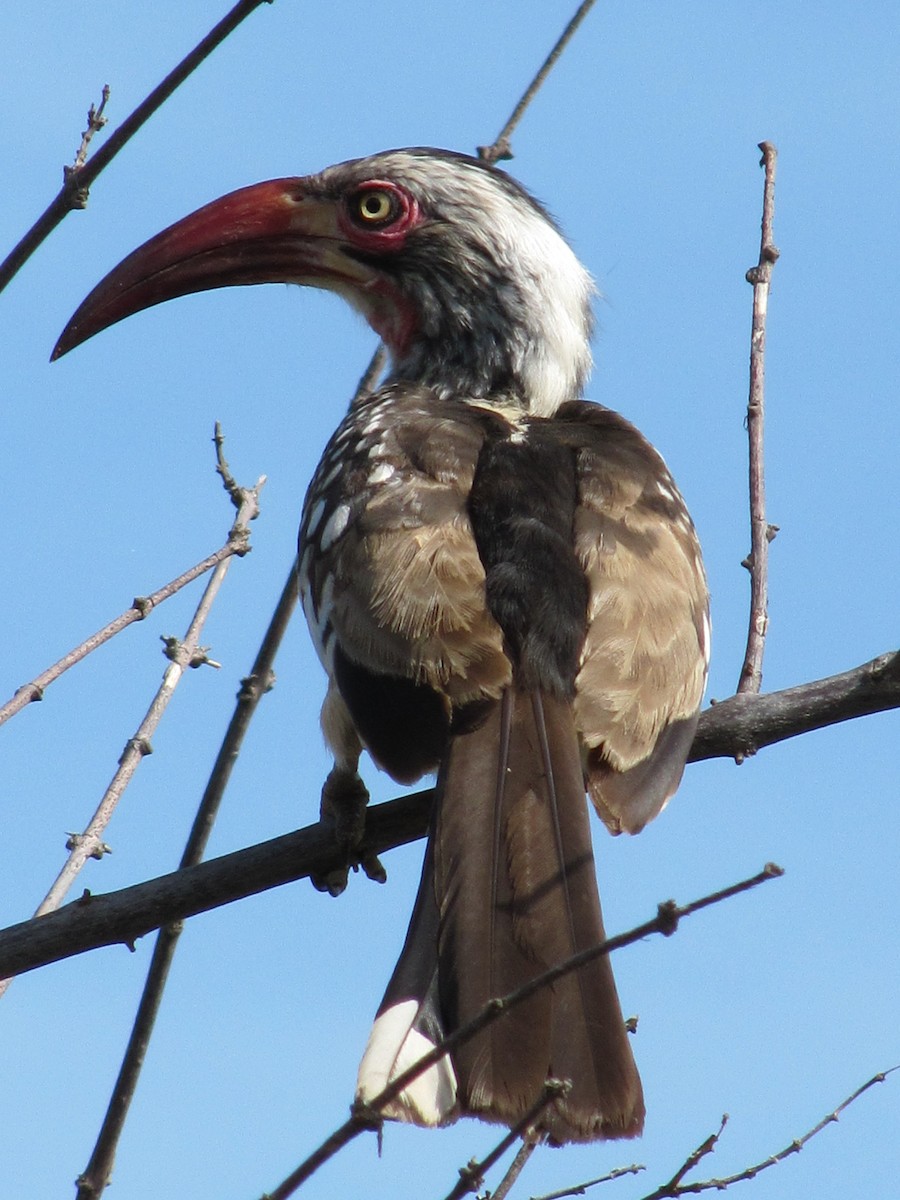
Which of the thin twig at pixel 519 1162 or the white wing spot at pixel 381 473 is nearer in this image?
the thin twig at pixel 519 1162

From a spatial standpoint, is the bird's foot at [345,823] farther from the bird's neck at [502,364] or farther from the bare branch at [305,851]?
the bird's neck at [502,364]

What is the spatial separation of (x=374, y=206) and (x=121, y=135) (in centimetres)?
306

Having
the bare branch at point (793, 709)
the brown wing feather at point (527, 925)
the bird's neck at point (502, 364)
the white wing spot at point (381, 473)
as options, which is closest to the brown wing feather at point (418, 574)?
the white wing spot at point (381, 473)

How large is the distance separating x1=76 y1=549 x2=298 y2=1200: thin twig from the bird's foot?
0.29 metres

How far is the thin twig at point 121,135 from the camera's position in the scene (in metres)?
2.57

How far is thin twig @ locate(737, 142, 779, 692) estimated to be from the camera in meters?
3.92

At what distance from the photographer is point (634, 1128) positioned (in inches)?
113

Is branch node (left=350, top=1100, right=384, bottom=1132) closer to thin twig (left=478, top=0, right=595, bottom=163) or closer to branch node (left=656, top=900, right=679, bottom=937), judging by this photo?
branch node (left=656, top=900, right=679, bottom=937)

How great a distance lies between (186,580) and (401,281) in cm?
173

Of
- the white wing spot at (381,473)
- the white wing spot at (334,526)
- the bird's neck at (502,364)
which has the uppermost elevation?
the bird's neck at (502,364)

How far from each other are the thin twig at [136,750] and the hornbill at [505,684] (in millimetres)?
316

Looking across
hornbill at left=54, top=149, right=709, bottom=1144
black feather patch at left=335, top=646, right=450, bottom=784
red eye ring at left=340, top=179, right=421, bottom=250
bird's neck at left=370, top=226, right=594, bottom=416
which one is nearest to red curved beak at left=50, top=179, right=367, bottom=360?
red eye ring at left=340, top=179, right=421, bottom=250

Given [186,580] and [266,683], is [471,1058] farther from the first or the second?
[186,580]

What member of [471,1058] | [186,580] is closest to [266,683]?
[186,580]
